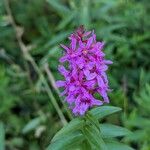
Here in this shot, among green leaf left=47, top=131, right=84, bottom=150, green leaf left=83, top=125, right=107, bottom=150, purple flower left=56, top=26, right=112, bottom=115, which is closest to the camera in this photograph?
purple flower left=56, top=26, right=112, bottom=115

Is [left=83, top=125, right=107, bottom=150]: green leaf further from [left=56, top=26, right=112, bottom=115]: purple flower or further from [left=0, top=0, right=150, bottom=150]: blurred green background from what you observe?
[left=0, top=0, right=150, bottom=150]: blurred green background

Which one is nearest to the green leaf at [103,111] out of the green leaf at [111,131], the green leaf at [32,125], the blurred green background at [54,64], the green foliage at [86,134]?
the green foliage at [86,134]

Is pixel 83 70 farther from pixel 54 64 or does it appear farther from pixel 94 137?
pixel 54 64

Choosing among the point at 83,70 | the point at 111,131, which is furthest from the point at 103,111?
the point at 83,70

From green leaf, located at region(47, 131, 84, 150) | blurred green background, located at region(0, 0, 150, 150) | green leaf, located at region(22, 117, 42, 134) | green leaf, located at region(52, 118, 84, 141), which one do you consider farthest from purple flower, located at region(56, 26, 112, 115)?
green leaf, located at region(22, 117, 42, 134)

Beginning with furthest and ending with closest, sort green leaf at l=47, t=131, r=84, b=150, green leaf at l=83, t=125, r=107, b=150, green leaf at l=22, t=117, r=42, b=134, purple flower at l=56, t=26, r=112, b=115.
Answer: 1. green leaf at l=22, t=117, r=42, b=134
2. green leaf at l=47, t=131, r=84, b=150
3. green leaf at l=83, t=125, r=107, b=150
4. purple flower at l=56, t=26, r=112, b=115

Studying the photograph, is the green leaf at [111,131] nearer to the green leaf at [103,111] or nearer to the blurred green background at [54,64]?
the green leaf at [103,111]

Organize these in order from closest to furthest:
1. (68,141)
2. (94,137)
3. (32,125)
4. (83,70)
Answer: (83,70) < (94,137) < (68,141) < (32,125)

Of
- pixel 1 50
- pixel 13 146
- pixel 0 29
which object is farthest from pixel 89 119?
pixel 1 50
